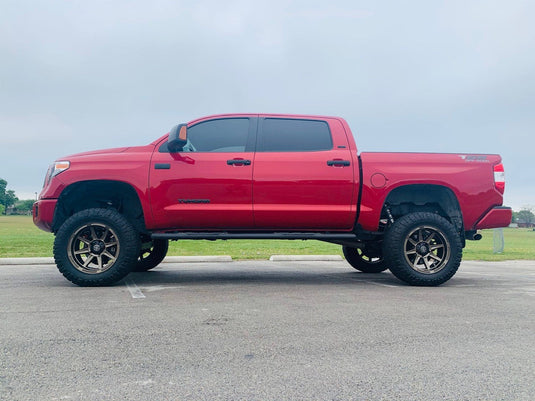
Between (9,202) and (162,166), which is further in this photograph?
(9,202)

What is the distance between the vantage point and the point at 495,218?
5.77 metres

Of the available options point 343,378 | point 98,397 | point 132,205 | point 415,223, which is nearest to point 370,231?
point 415,223

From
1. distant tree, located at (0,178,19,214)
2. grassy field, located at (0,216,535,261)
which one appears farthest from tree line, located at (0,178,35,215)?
grassy field, located at (0,216,535,261)

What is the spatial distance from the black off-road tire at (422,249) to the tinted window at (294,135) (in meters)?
1.39

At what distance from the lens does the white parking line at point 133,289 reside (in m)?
4.68

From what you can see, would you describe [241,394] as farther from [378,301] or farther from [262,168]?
[262,168]

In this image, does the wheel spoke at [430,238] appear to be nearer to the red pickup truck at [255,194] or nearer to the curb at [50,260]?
the red pickup truck at [255,194]

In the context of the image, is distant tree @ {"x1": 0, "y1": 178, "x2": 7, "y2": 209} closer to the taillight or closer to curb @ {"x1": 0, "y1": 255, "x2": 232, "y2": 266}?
curb @ {"x1": 0, "y1": 255, "x2": 232, "y2": 266}

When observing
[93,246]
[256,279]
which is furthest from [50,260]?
[256,279]

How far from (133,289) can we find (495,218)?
4549 mm

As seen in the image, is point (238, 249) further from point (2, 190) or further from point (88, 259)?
point (2, 190)

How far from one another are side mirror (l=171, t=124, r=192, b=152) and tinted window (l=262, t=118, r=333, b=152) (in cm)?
100

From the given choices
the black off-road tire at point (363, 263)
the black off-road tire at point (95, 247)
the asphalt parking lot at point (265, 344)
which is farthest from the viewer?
the black off-road tire at point (363, 263)

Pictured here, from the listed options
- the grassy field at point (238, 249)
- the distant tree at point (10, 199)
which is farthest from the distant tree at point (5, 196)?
the grassy field at point (238, 249)
